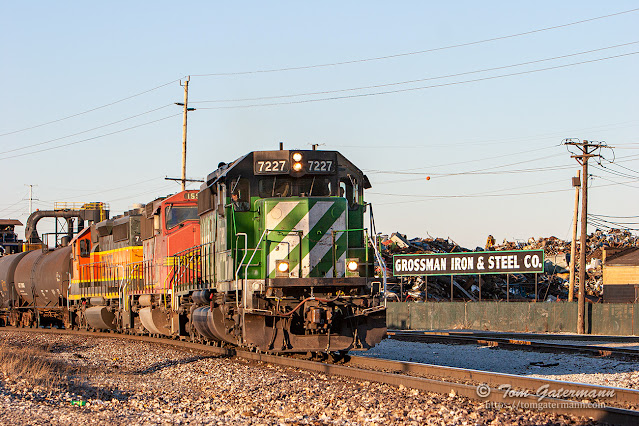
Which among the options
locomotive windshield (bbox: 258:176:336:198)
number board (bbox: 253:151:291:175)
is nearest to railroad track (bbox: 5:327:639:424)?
locomotive windshield (bbox: 258:176:336:198)

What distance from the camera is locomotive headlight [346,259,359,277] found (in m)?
13.1

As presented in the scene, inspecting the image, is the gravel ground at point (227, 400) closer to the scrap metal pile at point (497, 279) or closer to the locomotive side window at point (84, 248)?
the locomotive side window at point (84, 248)

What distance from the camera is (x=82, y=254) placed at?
27.7 meters

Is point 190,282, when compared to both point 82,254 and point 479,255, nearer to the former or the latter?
point 82,254

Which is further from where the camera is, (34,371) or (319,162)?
(319,162)

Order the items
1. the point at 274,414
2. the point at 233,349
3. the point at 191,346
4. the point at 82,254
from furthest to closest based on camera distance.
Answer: the point at 82,254, the point at 191,346, the point at 233,349, the point at 274,414

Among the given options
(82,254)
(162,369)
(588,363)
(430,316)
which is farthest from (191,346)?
(430,316)

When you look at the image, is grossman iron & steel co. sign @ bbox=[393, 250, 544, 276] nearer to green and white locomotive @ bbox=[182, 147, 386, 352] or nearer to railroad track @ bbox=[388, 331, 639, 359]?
railroad track @ bbox=[388, 331, 639, 359]

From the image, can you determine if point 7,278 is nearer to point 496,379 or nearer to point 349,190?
point 349,190

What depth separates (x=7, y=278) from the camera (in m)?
34.2

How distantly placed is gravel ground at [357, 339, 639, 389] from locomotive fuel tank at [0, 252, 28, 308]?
21.4 m

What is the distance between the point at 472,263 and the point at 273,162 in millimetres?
21592

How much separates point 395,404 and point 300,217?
5073 mm

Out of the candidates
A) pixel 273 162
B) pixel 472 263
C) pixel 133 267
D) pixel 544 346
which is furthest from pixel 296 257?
pixel 472 263
